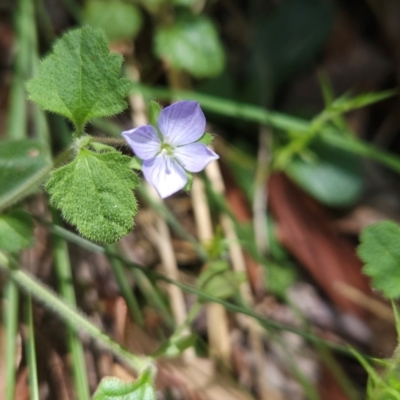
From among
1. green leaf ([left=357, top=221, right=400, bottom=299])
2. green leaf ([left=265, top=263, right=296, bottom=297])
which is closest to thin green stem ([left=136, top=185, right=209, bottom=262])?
green leaf ([left=265, top=263, right=296, bottom=297])

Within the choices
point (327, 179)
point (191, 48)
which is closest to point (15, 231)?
point (191, 48)

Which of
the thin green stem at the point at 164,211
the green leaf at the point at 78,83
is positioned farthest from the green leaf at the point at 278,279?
the green leaf at the point at 78,83

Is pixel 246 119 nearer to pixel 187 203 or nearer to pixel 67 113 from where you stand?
pixel 187 203

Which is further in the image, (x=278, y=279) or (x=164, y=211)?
(x=278, y=279)

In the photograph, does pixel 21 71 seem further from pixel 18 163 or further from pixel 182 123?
pixel 182 123

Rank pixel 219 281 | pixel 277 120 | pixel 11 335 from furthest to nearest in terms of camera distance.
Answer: pixel 277 120 → pixel 219 281 → pixel 11 335

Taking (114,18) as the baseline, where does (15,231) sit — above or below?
below
